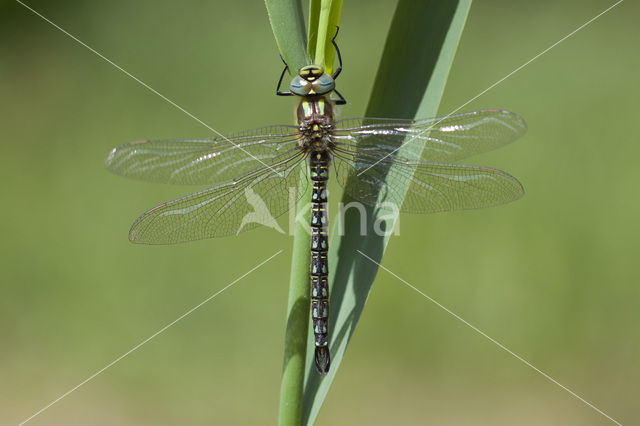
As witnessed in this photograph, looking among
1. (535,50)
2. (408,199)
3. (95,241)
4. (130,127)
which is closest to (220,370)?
(95,241)

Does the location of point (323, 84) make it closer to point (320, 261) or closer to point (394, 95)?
point (394, 95)

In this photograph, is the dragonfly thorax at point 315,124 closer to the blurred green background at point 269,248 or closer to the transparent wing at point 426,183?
the transparent wing at point 426,183

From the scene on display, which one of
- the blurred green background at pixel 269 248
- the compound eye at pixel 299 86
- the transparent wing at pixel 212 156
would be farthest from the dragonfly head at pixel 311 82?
the blurred green background at pixel 269 248

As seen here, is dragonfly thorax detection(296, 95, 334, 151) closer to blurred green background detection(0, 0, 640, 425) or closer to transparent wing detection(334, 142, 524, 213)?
transparent wing detection(334, 142, 524, 213)

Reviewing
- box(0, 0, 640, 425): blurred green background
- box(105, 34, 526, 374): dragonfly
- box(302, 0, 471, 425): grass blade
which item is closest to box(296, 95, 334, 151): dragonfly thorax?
box(105, 34, 526, 374): dragonfly

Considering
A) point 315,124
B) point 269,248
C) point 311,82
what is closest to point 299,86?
point 311,82

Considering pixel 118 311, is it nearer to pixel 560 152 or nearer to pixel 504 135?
pixel 504 135

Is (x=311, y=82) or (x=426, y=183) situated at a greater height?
(x=311, y=82)
